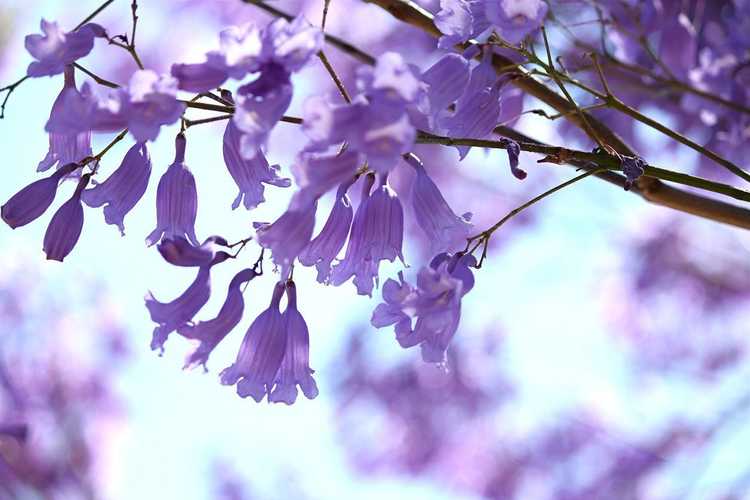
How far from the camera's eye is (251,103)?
57cm

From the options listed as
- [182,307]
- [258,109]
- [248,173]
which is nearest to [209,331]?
[182,307]

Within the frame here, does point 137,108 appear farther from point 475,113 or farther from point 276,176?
point 475,113

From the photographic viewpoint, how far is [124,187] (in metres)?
0.77

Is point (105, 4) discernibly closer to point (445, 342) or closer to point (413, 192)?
point (413, 192)

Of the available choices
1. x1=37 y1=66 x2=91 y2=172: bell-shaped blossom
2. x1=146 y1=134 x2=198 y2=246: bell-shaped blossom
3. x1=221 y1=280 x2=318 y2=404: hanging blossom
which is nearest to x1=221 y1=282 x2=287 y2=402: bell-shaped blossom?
x1=221 y1=280 x2=318 y2=404: hanging blossom

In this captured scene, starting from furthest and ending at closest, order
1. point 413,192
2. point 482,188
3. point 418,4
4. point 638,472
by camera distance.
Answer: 1. point 638,472
2. point 482,188
3. point 418,4
4. point 413,192

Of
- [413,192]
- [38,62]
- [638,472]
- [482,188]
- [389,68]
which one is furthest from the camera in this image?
[638,472]

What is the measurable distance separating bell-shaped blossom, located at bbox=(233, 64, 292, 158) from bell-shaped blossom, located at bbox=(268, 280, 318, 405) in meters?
0.26

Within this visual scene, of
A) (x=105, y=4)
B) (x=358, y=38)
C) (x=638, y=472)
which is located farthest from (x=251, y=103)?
(x=638, y=472)

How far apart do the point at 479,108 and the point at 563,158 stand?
11cm

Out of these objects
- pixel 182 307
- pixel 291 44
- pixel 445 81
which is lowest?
pixel 182 307

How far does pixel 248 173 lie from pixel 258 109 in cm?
21

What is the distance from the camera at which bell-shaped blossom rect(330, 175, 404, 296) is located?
2.49 ft

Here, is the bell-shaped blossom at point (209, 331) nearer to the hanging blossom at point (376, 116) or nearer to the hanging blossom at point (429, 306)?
the hanging blossom at point (429, 306)
